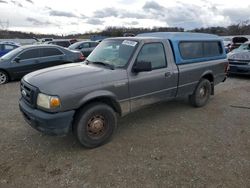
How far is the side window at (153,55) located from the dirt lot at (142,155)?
127cm

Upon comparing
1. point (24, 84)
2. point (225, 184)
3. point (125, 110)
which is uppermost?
point (24, 84)

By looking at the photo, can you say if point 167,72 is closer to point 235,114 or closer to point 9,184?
point 235,114

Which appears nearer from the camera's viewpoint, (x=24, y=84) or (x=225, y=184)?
(x=225, y=184)

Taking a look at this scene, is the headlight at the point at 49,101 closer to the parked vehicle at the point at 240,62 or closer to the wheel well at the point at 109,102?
the wheel well at the point at 109,102

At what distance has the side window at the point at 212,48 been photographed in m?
6.31

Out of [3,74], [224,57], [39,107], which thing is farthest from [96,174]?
[3,74]

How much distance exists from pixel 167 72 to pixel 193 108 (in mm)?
1712

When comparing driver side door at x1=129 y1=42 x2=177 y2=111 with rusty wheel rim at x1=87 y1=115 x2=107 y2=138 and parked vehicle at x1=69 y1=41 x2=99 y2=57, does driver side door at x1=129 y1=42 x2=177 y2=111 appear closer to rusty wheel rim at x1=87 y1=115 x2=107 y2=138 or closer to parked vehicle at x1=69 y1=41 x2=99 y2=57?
rusty wheel rim at x1=87 y1=115 x2=107 y2=138

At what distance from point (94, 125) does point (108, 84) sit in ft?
2.33

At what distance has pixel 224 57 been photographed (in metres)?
6.85

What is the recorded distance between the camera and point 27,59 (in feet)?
32.8

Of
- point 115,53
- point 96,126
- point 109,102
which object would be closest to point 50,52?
point 115,53

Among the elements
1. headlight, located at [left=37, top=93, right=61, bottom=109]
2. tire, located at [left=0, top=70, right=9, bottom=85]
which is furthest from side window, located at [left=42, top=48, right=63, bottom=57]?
headlight, located at [left=37, top=93, right=61, bottom=109]

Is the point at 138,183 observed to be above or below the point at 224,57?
below
